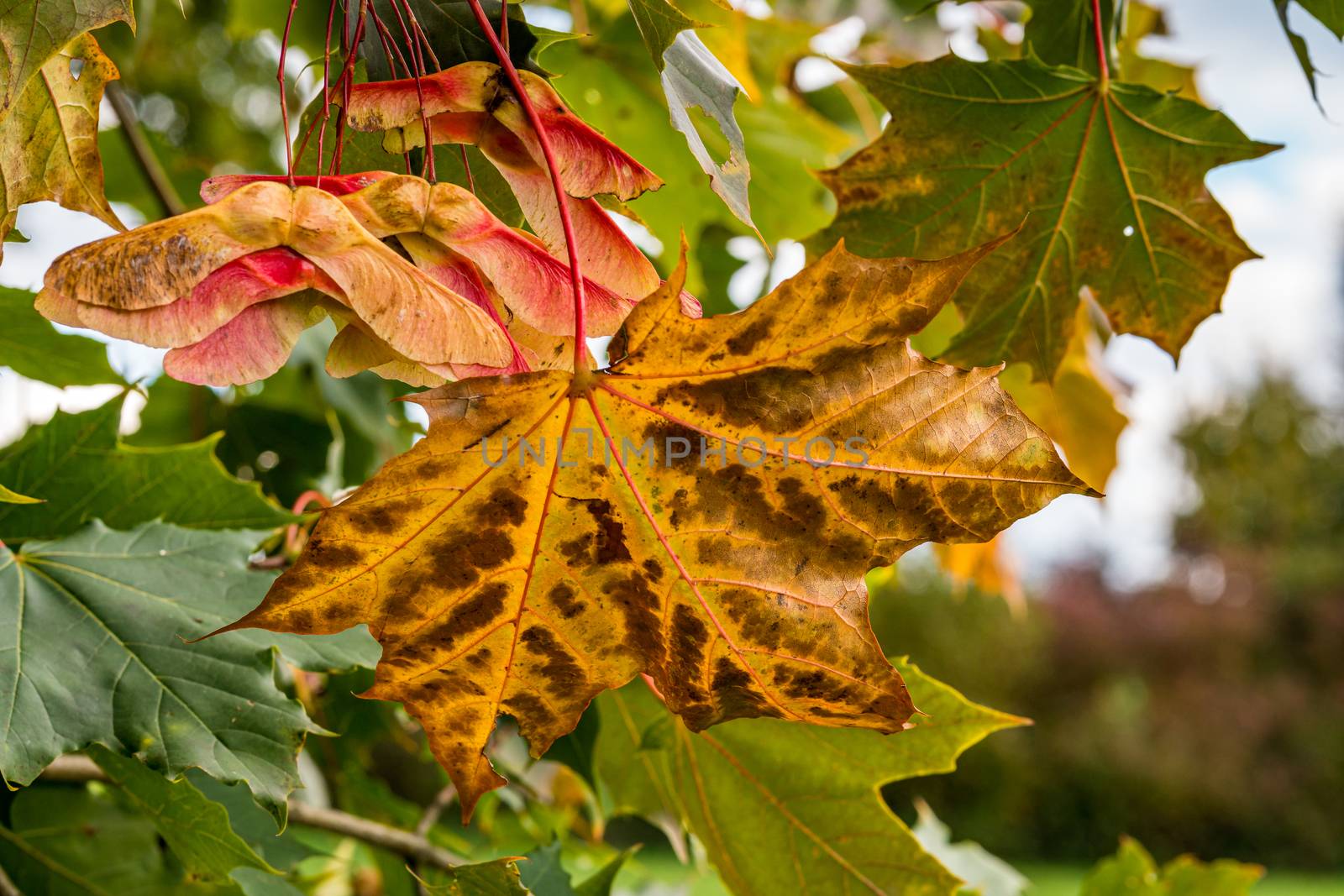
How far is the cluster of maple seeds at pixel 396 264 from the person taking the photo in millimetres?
419

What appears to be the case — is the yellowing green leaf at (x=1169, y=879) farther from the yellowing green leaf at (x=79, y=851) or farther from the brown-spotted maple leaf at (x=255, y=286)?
the brown-spotted maple leaf at (x=255, y=286)

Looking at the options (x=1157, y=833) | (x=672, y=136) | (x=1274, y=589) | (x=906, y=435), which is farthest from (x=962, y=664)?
(x=906, y=435)

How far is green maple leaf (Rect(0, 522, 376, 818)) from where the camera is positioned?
25.6 inches

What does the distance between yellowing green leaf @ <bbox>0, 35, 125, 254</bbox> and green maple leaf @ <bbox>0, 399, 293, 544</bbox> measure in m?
0.30

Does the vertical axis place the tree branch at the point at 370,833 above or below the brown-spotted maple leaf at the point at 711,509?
below

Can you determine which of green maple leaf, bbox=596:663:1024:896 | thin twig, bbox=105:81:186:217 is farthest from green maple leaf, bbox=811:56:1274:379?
thin twig, bbox=105:81:186:217

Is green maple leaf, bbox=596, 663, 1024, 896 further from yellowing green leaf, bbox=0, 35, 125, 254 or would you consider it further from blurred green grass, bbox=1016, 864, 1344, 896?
blurred green grass, bbox=1016, 864, 1344, 896

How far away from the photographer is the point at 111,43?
1.55 meters

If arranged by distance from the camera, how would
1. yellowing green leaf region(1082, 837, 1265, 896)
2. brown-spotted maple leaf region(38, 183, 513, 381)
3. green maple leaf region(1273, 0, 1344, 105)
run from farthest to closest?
yellowing green leaf region(1082, 837, 1265, 896) < green maple leaf region(1273, 0, 1344, 105) < brown-spotted maple leaf region(38, 183, 513, 381)

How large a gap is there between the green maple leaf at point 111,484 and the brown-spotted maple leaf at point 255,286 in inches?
17.4

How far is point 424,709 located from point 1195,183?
0.69m

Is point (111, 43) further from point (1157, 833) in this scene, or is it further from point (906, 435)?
point (1157, 833)

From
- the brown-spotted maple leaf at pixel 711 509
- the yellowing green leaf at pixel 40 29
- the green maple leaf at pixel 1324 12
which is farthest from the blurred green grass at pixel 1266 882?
the yellowing green leaf at pixel 40 29

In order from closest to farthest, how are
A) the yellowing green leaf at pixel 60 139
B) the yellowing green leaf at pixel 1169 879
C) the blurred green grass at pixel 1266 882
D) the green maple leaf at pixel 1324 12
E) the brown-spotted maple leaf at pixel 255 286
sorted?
the brown-spotted maple leaf at pixel 255 286
the yellowing green leaf at pixel 60 139
the green maple leaf at pixel 1324 12
the yellowing green leaf at pixel 1169 879
the blurred green grass at pixel 1266 882
